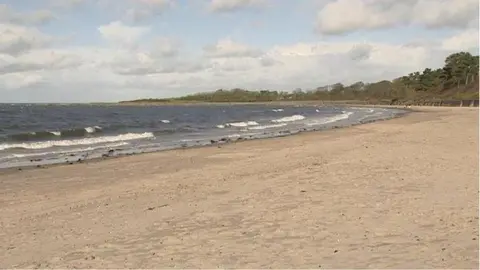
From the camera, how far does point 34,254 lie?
701 cm

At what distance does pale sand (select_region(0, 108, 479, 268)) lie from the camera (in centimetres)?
645

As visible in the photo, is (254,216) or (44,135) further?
(44,135)

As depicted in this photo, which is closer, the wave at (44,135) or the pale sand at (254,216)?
the pale sand at (254,216)

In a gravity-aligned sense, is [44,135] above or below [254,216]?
above

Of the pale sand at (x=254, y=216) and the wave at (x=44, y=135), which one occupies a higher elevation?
the wave at (x=44, y=135)

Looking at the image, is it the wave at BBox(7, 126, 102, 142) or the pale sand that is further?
the wave at BBox(7, 126, 102, 142)

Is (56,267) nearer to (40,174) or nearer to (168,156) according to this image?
(40,174)

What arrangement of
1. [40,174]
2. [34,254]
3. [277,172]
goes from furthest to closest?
[40,174], [277,172], [34,254]

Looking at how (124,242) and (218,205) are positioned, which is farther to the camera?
(218,205)

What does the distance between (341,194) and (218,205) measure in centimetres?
257

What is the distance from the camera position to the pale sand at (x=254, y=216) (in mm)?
6453

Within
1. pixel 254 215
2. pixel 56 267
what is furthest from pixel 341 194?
pixel 56 267

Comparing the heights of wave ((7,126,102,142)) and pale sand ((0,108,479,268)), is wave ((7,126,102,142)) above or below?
above

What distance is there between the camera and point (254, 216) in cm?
866
